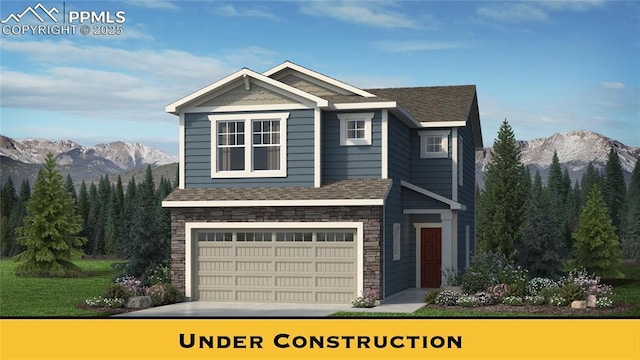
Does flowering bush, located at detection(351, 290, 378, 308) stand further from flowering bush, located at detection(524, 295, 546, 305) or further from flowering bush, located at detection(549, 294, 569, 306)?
flowering bush, located at detection(549, 294, 569, 306)

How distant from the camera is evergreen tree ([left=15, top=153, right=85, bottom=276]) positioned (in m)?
36.8

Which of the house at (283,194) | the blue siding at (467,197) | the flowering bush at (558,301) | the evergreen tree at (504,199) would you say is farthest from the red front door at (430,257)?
the evergreen tree at (504,199)

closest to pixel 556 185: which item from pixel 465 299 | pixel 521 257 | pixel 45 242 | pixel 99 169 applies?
pixel 521 257

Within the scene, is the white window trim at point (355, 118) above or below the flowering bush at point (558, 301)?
above

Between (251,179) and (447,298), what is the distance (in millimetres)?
5995

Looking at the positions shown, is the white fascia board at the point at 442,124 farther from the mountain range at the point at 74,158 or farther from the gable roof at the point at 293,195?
the mountain range at the point at 74,158

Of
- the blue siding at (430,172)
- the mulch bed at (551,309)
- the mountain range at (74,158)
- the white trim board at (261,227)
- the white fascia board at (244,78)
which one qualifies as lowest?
the mulch bed at (551,309)

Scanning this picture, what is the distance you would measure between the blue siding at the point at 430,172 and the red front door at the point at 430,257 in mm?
1489

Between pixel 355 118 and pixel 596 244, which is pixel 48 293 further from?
pixel 596 244

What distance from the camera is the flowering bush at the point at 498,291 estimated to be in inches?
843

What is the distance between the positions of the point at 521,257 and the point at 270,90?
12.6 meters

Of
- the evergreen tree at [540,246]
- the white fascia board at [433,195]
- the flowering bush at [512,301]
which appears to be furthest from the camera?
the evergreen tree at [540,246]

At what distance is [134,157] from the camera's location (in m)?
168

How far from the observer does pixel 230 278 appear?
880 inches
